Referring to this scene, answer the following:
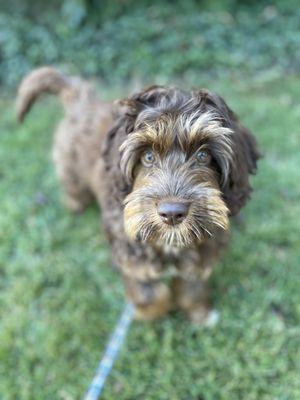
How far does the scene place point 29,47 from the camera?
7.07 meters

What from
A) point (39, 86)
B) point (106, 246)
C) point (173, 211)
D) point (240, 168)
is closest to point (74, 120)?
point (39, 86)

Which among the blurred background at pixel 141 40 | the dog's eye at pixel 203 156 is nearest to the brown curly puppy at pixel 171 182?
the dog's eye at pixel 203 156

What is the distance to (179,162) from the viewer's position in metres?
2.63

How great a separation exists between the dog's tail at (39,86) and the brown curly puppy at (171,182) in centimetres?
115

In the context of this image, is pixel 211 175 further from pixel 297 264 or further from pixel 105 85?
pixel 105 85

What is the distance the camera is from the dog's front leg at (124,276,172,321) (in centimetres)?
360

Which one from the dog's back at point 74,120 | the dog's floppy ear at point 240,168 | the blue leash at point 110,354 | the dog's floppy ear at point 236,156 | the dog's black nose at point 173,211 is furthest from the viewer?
the dog's back at point 74,120

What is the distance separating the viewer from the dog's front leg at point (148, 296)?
3598 mm

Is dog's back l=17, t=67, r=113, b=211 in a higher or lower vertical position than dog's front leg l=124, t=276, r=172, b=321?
higher

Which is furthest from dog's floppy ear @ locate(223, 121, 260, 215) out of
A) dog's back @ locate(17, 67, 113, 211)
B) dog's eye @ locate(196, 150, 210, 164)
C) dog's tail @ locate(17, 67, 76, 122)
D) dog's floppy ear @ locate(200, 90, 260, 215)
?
dog's tail @ locate(17, 67, 76, 122)

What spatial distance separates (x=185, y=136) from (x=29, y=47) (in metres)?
5.47

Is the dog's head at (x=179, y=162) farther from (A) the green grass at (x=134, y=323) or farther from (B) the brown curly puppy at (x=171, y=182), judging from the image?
(A) the green grass at (x=134, y=323)

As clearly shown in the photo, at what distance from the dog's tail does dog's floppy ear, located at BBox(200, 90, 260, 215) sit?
2.12 metres

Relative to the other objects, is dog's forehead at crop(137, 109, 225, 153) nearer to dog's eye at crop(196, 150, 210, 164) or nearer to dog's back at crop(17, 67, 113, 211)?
dog's eye at crop(196, 150, 210, 164)
